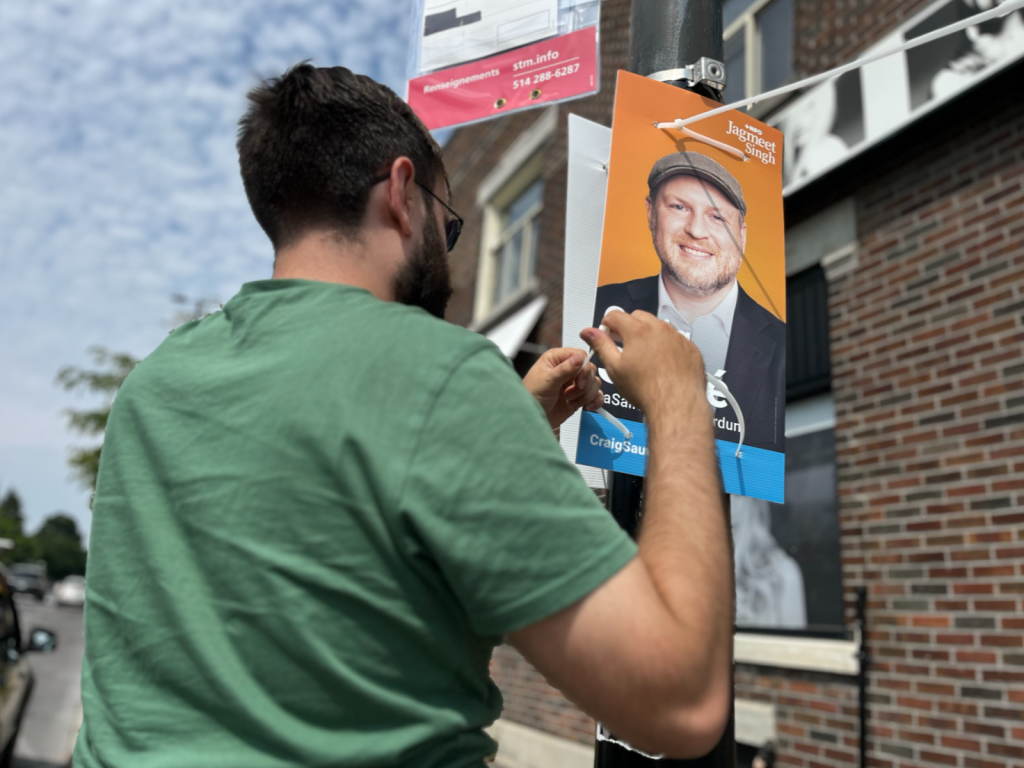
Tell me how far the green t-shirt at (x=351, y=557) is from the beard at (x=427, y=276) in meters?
0.19

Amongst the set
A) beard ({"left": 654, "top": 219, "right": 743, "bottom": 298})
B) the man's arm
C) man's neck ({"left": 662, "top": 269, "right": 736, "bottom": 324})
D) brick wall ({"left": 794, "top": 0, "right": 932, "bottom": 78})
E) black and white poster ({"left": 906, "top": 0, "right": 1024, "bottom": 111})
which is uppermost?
brick wall ({"left": 794, "top": 0, "right": 932, "bottom": 78})

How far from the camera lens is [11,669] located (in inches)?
263

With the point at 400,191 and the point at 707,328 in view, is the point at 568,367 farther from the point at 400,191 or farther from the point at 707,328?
the point at 400,191

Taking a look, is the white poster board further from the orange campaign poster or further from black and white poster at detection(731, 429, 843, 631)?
black and white poster at detection(731, 429, 843, 631)

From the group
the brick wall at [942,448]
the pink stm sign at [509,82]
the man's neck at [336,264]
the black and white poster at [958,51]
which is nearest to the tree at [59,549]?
the brick wall at [942,448]

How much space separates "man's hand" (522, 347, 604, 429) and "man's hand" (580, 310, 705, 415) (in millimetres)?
174

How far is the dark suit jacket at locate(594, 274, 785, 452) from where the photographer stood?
1.70m

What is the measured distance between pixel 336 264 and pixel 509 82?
3.78 ft

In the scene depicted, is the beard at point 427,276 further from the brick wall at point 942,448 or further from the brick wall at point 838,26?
the brick wall at point 838,26

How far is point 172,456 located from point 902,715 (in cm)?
457

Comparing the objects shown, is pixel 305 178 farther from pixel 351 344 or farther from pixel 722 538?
pixel 722 538

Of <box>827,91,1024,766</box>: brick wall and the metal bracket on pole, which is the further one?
<box>827,91,1024,766</box>: brick wall

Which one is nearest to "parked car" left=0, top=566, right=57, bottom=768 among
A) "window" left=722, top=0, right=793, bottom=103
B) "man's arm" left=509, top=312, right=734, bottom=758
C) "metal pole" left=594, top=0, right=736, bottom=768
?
"metal pole" left=594, top=0, right=736, bottom=768

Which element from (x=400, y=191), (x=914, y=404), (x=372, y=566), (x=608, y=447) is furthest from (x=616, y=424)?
(x=914, y=404)
